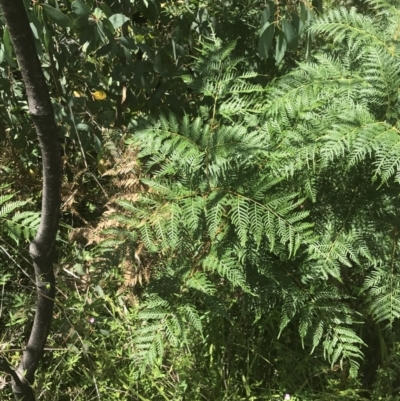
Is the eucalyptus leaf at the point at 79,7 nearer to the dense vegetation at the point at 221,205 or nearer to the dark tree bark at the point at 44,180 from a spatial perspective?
the dense vegetation at the point at 221,205

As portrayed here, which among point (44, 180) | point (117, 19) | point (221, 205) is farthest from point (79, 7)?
point (221, 205)

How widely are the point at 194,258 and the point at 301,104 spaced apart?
600 mm

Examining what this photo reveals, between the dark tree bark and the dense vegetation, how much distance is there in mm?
114

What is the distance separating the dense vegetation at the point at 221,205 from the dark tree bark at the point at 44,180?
0.11 meters

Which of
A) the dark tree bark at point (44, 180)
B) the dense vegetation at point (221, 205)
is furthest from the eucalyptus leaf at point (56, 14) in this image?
the dark tree bark at point (44, 180)

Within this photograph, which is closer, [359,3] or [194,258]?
[194,258]

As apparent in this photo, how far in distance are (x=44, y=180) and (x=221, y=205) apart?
19.1 inches

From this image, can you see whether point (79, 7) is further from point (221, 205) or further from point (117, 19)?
point (221, 205)

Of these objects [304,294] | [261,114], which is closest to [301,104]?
[261,114]

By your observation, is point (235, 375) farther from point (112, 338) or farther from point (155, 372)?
point (112, 338)

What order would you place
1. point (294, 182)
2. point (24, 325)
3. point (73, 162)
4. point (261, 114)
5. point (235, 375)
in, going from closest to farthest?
point (294, 182) < point (261, 114) < point (235, 375) < point (24, 325) < point (73, 162)

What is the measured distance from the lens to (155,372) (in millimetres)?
1850

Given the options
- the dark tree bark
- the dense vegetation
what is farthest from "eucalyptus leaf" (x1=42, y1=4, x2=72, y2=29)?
the dark tree bark

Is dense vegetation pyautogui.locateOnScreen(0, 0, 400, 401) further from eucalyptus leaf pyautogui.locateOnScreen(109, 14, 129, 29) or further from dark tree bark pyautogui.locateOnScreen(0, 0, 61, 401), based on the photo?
dark tree bark pyautogui.locateOnScreen(0, 0, 61, 401)
